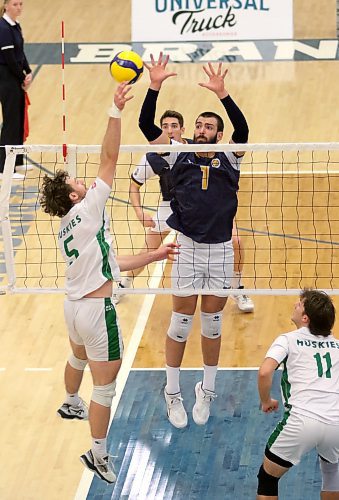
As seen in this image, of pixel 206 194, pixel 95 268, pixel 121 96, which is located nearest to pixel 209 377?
pixel 206 194

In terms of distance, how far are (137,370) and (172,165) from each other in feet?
7.01

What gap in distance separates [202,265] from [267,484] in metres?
2.27

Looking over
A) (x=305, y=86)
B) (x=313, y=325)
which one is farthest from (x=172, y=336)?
(x=305, y=86)

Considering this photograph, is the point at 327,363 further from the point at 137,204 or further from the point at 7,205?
the point at 137,204

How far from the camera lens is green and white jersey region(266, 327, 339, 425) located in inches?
295

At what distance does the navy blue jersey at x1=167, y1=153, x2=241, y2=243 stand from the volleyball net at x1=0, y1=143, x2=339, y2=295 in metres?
1.67

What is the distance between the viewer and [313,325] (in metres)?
7.64

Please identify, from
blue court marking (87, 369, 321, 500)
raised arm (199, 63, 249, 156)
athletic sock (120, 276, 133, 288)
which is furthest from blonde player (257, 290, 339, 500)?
athletic sock (120, 276, 133, 288)

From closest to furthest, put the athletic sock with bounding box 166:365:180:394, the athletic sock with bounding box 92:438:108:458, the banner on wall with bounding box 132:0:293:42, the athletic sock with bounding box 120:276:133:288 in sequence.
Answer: the athletic sock with bounding box 92:438:108:458 → the athletic sock with bounding box 166:365:180:394 → the athletic sock with bounding box 120:276:133:288 → the banner on wall with bounding box 132:0:293:42

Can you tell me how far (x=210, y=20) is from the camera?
19906mm

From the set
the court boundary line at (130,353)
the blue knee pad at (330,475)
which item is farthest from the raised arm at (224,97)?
the blue knee pad at (330,475)

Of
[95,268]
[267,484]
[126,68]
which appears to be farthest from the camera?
[126,68]

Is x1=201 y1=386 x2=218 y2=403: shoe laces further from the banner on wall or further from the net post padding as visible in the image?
the banner on wall

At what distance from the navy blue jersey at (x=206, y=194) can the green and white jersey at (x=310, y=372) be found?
177 cm
